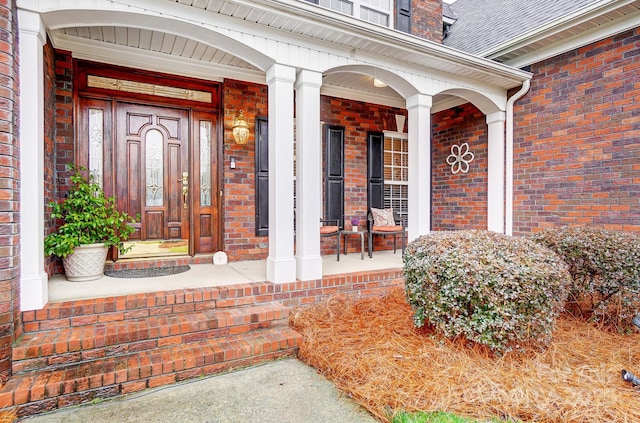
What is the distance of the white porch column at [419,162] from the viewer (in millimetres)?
4316

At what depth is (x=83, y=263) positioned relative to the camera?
3398 mm

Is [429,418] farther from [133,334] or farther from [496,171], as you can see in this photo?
[496,171]

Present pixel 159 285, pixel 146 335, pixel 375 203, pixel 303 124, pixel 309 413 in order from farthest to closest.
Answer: pixel 375 203, pixel 303 124, pixel 159 285, pixel 146 335, pixel 309 413

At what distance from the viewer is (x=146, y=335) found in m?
2.54

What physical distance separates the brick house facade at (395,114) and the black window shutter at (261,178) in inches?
3.3

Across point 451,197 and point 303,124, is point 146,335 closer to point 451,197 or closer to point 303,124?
point 303,124

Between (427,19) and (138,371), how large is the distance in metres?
6.11

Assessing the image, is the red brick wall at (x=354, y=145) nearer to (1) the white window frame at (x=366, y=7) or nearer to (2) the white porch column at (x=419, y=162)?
(1) the white window frame at (x=366, y=7)

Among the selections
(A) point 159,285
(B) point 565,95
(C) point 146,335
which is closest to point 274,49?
(A) point 159,285

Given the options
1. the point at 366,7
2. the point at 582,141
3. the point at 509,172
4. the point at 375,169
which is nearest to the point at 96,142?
the point at 375,169

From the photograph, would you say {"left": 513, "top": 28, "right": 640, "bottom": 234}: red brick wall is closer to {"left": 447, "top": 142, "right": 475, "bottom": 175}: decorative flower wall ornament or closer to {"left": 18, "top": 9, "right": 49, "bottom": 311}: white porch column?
{"left": 447, "top": 142, "right": 475, "bottom": 175}: decorative flower wall ornament

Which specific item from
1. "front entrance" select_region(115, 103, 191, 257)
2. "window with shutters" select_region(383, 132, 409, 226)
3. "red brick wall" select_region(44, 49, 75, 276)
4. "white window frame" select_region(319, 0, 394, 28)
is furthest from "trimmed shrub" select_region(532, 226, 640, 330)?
"red brick wall" select_region(44, 49, 75, 276)

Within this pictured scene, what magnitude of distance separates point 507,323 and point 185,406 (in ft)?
6.81

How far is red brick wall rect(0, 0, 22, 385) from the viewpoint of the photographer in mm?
2242
